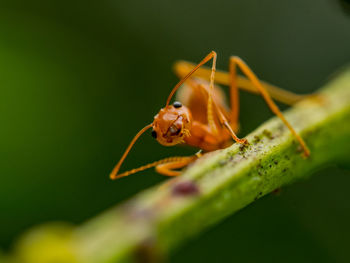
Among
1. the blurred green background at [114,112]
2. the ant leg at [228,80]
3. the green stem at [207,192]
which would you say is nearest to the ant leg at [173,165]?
the blurred green background at [114,112]

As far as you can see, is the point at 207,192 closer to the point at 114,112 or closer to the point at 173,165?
the point at 173,165

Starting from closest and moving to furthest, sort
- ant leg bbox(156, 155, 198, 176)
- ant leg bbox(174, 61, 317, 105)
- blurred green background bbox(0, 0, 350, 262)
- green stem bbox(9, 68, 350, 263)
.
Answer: green stem bbox(9, 68, 350, 263)
ant leg bbox(156, 155, 198, 176)
blurred green background bbox(0, 0, 350, 262)
ant leg bbox(174, 61, 317, 105)

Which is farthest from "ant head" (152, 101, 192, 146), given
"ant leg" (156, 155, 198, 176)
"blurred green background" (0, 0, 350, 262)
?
"blurred green background" (0, 0, 350, 262)

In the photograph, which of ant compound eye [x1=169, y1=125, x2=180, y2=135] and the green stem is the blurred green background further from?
the green stem

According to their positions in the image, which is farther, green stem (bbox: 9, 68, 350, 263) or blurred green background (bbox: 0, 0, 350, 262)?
blurred green background (bbox: 0, 0, 350, 262)

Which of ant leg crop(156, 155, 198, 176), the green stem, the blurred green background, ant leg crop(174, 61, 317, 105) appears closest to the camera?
the green stem

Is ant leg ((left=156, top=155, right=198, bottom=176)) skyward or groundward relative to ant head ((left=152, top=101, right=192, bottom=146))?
groundward

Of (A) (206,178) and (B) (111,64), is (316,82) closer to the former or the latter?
(B) (111,64)
